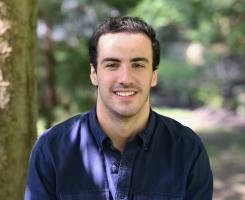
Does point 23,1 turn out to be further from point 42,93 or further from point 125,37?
point 42,93

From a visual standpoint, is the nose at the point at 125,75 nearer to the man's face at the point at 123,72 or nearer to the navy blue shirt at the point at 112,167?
the man's face at the point at 123,72

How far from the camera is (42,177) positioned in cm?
204

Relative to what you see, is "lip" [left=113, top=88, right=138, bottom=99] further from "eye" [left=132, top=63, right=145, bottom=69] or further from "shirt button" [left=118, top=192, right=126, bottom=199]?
"shirt button" [left=118, top=192, right=126, bottom=199]

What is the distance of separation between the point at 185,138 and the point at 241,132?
981 centimetres

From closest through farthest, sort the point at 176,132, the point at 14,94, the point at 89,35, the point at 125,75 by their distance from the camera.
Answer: the point at 125,75 → the point at 176,132 → the point at 14,94 → the point at 89,35

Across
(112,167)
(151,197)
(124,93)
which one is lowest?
(151,197)

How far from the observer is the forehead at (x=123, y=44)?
6.43 ft

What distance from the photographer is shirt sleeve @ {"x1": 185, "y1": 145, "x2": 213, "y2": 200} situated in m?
2.09

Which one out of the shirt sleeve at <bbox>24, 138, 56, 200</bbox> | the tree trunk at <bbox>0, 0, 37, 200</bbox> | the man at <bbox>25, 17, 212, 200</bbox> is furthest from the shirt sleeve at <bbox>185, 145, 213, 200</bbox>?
the tree trunk at <bbox>0, 0, 37, 200</bbox>

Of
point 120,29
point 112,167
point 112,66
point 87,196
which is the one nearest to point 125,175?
point 112,167

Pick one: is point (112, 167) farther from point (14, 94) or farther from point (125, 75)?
point (14, 94)

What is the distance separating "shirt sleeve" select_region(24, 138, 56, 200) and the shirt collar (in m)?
0.21

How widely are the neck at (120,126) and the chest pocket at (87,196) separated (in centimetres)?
19

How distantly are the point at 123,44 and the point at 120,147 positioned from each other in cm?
42
